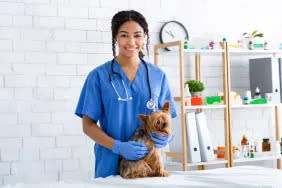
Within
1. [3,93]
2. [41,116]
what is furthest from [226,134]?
[3,93]

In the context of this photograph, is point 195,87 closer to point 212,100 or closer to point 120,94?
point 212,100

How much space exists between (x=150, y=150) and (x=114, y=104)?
276 millimetres

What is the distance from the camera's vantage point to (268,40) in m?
4.45

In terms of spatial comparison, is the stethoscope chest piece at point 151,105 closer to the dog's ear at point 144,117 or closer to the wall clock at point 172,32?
the dog's ear at point 144,117

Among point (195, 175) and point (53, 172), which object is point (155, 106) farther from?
point (53, 172)

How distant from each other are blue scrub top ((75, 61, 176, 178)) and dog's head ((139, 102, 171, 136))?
128 mm

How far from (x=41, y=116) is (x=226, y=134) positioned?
1375mm

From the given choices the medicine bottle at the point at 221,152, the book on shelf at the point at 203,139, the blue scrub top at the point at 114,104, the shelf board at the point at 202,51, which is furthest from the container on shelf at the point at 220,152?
the blue scrub top at the point at 114,104

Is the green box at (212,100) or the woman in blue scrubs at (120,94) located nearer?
the woman in blue scrubs at (120,94)

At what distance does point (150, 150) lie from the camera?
6.63 ft

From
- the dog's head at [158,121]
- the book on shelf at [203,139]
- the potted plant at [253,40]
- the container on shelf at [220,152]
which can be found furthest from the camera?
the potted plant at [253,40]

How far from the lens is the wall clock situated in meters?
3.99

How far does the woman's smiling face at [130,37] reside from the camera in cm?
215

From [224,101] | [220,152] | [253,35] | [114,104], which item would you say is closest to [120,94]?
[114,104]
